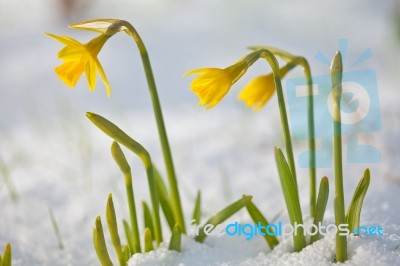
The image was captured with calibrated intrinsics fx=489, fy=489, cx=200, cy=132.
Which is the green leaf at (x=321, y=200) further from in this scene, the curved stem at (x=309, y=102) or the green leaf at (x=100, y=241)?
the green leaf at (x=100, y=241)

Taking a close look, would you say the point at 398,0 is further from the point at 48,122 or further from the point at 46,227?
A: the point at 46,227

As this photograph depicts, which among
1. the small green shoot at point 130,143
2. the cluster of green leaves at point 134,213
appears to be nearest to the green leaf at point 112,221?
the cluster of green leaves at point 134,213

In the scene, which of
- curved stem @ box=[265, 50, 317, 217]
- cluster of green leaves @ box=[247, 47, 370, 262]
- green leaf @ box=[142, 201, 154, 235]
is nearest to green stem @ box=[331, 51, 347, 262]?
cluster of green leaves @ box=[247, 47, 370, 262]

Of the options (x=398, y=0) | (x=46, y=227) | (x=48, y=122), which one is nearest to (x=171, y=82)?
(x=48, y=122)

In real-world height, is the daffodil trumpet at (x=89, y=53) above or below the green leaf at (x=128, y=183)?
above

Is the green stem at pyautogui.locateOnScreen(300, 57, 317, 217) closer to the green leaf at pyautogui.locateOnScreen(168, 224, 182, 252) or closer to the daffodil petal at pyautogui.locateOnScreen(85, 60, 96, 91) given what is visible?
the green leaf at pyautogui.locateOnScreen(168, 224, 182, 252)

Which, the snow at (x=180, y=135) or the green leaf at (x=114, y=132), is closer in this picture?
the green leaf at (x=114, y=132)

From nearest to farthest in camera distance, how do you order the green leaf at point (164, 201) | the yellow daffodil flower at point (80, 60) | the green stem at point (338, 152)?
the green stem at point (338, 152) < the yellow daffodil flower at point (80, 60) < the green leaf at point (164, 201)
